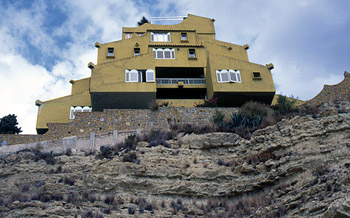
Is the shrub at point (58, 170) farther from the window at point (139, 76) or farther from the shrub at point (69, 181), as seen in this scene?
the window at point (139, 76)

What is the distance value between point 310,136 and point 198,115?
9.55 m

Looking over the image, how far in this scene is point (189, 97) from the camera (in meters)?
34.2

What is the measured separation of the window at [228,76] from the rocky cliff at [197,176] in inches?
344

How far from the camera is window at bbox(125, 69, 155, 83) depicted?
29259 mm

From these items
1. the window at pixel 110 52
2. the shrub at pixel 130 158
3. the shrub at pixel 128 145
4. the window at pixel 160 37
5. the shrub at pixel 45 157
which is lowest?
the shrub at pixel 130 158

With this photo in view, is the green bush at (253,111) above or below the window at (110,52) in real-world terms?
below

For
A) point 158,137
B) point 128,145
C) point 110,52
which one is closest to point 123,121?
point 158,137

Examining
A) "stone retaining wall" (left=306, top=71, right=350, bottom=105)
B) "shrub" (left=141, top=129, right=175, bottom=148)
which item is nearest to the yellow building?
"stone retaining wall" (left=306, top=71, right=350, bottom=105)

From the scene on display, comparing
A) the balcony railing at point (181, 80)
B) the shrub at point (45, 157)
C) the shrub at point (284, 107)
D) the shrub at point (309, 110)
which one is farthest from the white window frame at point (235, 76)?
the shrub at point (45, 157)

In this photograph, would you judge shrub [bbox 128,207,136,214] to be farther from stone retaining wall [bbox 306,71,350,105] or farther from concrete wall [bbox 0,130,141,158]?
stone retaining wall [bbox 306,71,350,105]

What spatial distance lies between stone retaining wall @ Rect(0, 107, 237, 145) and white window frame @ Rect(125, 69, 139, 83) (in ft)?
11.9

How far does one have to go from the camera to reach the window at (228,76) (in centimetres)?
2983

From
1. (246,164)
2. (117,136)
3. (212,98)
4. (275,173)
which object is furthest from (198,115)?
(275,173)

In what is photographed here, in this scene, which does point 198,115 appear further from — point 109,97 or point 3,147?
point 3,147
